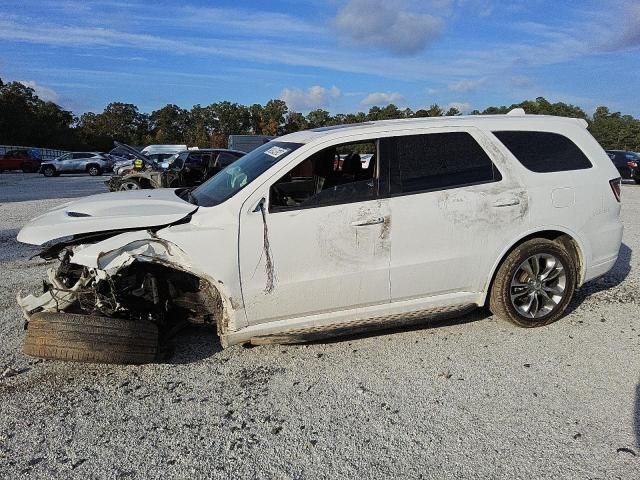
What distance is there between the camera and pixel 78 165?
117 feet

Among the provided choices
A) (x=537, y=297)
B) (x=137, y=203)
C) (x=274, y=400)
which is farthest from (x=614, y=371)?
(x=137, y=203)

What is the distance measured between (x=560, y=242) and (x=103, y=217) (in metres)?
3.97

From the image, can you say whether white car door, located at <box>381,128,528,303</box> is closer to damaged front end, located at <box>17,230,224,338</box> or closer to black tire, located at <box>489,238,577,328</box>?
black tire, located at <box>489,238,577,328</box>

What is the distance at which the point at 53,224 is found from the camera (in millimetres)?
3711

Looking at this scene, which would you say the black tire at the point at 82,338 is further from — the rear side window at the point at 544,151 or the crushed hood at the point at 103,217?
the rear side window at the point at 544,151

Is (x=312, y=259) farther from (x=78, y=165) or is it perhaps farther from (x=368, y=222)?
(x=78, y=165)

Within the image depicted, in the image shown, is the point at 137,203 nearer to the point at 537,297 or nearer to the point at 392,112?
the point at 537,297

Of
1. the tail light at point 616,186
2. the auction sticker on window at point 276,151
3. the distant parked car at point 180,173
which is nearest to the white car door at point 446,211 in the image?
the auction sticker on window at point 276,151

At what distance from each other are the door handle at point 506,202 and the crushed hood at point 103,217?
8.24 feet

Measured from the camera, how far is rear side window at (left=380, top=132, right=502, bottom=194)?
4.07m

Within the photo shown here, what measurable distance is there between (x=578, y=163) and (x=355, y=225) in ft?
7.59

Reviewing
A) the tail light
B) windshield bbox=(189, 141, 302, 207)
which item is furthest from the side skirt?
the tail light

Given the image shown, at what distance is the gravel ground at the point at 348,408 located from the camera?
275 cm

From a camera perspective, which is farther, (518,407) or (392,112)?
(392,112)
